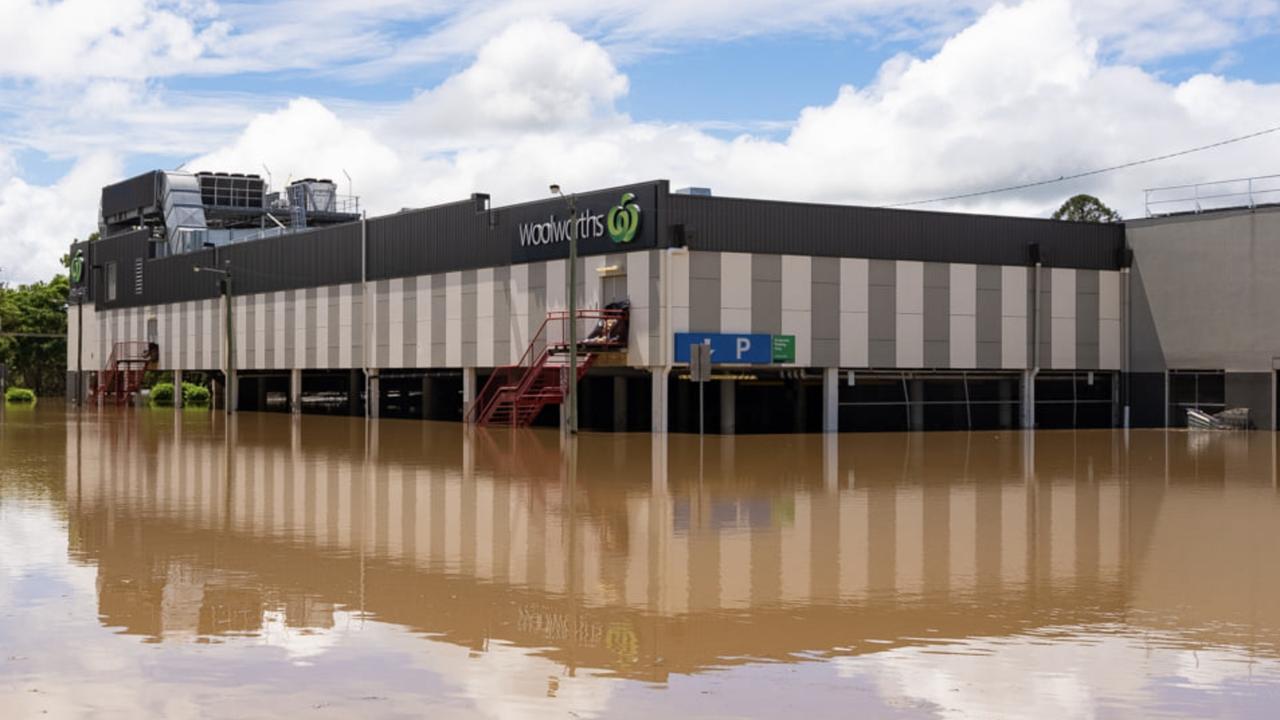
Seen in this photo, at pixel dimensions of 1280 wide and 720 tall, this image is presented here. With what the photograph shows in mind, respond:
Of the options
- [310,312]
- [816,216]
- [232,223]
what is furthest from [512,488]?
[232,223]

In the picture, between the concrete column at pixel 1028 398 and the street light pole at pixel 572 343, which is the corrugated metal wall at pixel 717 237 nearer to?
the street light pole at pixel 572 343

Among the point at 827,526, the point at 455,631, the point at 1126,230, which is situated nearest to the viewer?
the point at 455,631

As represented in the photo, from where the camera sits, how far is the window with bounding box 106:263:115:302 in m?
96.9

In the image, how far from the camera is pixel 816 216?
5012 centimetres

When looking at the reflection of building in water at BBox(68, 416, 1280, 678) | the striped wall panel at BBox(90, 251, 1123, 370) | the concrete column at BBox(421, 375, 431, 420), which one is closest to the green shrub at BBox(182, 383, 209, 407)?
the striped wall panel at BBox(90, 251, 1123, 370)

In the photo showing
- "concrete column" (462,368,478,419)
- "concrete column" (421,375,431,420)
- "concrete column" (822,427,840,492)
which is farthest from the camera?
"concrete column" (421,375,431,420)

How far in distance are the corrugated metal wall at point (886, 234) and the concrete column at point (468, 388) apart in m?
13.9

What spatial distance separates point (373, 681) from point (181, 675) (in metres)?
1.39

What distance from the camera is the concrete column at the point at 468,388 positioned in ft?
188

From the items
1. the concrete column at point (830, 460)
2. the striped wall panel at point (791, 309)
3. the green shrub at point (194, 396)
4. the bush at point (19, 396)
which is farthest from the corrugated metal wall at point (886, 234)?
the bush at point (19, 396)

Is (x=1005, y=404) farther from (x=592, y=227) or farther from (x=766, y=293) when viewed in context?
(x=592, y=227)

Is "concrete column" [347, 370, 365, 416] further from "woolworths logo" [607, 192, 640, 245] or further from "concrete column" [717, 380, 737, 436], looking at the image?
"concrete column" [717, 380, 737, 436]

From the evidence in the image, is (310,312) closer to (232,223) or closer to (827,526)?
(232,223)

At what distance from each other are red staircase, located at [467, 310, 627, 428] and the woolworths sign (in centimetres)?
267
